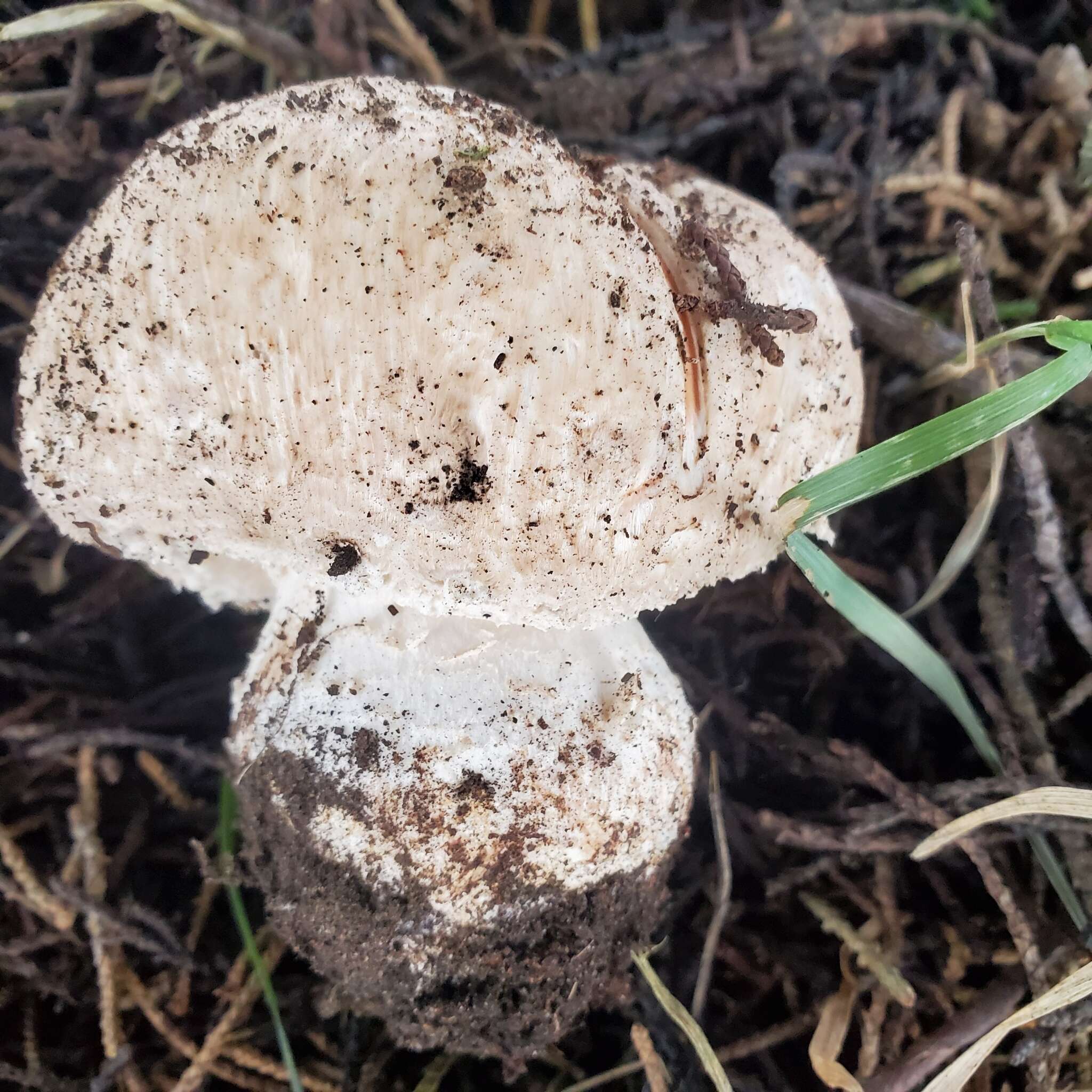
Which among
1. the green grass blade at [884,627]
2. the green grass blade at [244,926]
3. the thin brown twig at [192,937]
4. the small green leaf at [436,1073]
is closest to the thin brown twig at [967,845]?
the green grass blade at [884,627]

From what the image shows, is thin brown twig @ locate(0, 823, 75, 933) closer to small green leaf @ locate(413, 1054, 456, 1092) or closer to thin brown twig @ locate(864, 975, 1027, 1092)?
small green leaf @ locate(413, 1054, 456, 1092)

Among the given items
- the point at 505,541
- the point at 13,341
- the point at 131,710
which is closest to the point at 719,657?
the point at 505,541

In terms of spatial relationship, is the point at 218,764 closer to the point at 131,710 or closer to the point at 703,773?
the point at 131,710

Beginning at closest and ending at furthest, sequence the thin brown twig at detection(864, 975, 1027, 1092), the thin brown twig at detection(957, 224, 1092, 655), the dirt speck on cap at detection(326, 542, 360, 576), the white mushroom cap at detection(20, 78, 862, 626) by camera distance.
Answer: the white mushroom cap at detection(20, 78, 862, 626) < the dirt speck on cap at detection(326, 542, 360, 576) < the thin brown twig at detection(864, 975, 1027, 1092) < the thin brown twig at detection(957, 224, 1092, 655)

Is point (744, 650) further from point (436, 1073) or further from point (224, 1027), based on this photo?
point (224, 1027)

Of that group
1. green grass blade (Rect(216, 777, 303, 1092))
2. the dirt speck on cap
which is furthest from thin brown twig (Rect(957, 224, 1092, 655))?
green grass blade (Rect(216, 777, 303, 1092))

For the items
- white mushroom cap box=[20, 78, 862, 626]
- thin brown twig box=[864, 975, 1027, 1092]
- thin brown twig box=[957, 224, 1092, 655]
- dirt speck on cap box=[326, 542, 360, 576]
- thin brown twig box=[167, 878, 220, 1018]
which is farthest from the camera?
thin brown twig box=[167, 878, 220, 1018]

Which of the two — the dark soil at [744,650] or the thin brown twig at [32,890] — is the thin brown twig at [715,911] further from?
the thin brown twig at [32,890]

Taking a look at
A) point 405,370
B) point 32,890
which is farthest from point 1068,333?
point 32,890
